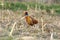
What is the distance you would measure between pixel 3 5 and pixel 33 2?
1404 mm

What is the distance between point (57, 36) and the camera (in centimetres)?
515

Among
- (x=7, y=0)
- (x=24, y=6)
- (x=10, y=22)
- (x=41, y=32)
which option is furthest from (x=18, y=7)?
(x=41, y=32)

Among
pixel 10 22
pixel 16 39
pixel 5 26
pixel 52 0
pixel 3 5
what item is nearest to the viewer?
pixel 16 39

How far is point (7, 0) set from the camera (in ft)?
32.3

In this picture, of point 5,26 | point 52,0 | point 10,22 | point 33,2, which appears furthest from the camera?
point 52,0

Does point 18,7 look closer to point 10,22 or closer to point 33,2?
point 33,2

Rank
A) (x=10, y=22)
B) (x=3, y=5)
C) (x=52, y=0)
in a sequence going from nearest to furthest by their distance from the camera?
1. (x=10, y=22)
2. (x=3, y=5)
3. (x=52, y=0)

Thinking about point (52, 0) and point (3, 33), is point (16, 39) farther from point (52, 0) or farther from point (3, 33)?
point (52, 0)

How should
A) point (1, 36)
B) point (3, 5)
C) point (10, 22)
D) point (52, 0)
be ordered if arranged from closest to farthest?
point (1, 36) → point (10, 22) → point (3, 5) → point (52, 0)

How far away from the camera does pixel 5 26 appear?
18.6 feet

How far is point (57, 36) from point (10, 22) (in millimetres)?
1388

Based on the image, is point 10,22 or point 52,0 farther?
point 52,0

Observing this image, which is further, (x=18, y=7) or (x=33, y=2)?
(x=33, y=2)

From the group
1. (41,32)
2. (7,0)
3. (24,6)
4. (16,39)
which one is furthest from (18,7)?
(16,39)
